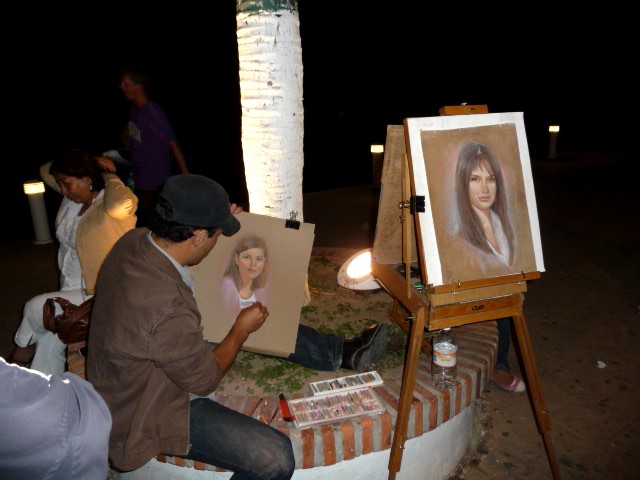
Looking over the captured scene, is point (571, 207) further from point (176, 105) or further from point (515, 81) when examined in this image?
point (515, 81)

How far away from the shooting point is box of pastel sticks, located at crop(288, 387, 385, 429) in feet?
7.11

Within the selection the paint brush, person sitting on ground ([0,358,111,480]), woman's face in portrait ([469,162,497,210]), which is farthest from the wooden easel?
person sitting on ground ([0,358,111,480])

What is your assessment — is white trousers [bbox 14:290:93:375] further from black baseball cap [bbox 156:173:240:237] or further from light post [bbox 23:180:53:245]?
light post [bbox 23:180:53:245]

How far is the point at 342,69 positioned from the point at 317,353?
92.4 ft

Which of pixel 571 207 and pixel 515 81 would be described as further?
pixel 515 81

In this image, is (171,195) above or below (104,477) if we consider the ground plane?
above

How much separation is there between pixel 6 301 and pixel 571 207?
7.56m

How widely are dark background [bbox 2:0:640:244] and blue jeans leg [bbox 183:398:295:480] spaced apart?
49.4ft

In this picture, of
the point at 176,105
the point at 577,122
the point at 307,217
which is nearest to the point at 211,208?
the point at 307,217

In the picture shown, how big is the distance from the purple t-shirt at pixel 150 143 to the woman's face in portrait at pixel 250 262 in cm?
233

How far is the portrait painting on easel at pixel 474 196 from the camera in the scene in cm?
212

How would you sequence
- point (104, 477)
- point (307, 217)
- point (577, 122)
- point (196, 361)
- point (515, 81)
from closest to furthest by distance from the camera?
point (104, 477)
point (196, 361)
point (307, 217)
point (577, 122)
point (515, 81)

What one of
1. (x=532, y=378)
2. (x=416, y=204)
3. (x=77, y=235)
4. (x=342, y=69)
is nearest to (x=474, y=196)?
(x=416, y=204)

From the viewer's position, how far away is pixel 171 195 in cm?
182
